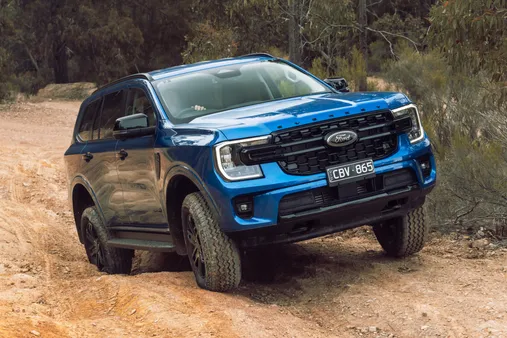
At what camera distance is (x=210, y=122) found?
6.58 metres

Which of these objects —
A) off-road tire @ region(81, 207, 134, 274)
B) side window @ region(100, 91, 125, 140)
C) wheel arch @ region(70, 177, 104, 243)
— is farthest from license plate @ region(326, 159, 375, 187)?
wheel arch @ region(70, 177, 104, 243)

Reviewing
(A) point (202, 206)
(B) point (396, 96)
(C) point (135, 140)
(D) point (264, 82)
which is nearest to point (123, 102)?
(C) point (135, 140)

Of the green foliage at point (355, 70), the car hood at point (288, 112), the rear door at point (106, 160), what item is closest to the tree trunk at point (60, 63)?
the green foliage at point (355, 70)

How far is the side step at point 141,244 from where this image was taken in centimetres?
729

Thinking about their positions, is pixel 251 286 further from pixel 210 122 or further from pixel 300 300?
pixel 210 122

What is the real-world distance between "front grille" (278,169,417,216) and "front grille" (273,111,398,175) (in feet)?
0.53

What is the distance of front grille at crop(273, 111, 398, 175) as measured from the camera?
6.16 m

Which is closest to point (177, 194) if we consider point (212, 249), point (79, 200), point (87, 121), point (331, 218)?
point (212, 249)

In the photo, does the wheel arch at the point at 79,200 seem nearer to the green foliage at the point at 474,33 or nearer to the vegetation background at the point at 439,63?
the vegetation background at the point at 439,63

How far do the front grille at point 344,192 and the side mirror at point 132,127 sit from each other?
62.8 inches

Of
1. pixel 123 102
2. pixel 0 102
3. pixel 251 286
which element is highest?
pixel 123 102

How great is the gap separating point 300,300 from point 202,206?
108 cm

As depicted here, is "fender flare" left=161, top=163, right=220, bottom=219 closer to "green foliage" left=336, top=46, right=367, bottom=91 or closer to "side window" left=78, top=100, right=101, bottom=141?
"side window" left=78, top=100, right=101, bottom=141

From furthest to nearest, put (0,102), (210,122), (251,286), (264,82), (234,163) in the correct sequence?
(0,102) → (264,82) → (251,286) → (210,122) → (234,163)
